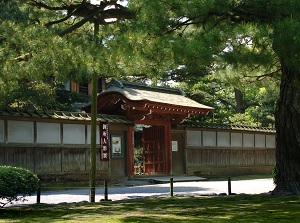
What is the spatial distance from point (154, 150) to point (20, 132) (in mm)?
8480

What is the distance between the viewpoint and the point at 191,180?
72.0 feet

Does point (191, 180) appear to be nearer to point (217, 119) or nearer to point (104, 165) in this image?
point (104, 165)

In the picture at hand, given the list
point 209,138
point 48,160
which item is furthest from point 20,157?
point 209,138

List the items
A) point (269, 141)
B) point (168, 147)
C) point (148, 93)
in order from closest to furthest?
point (148, 93) → point (168, 147) → point (269, 141)

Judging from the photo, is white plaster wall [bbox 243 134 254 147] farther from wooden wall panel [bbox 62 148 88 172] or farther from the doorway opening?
wooden wall panel [bbox 62 148 88 172]

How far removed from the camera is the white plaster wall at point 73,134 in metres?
18.9

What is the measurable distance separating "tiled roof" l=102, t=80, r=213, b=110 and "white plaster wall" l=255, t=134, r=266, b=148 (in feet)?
19.7

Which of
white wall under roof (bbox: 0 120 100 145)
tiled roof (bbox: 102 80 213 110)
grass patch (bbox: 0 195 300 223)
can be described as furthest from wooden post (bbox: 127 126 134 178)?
grass patch (bbox: 0 195 300 223)

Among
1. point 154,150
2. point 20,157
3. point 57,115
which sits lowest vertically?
point 20,157

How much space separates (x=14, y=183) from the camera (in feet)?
29.2

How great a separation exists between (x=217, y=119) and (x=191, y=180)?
995 centimetres

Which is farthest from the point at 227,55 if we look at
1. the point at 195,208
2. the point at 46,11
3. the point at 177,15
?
the point at 46,11

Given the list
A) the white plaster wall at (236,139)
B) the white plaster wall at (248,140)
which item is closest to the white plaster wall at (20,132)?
the white plaster wall at (236,139)

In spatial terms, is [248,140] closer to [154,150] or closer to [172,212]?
[154,150]
